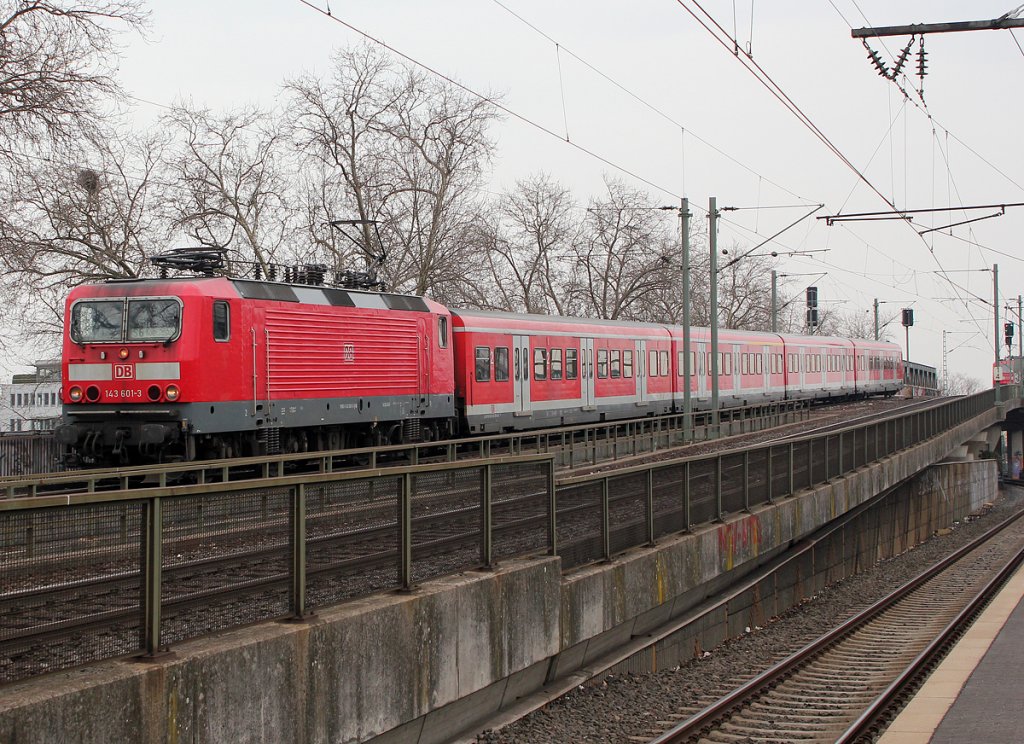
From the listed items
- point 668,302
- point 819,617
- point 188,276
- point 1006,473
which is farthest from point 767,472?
point 1006,473

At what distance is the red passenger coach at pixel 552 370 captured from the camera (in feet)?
94.6

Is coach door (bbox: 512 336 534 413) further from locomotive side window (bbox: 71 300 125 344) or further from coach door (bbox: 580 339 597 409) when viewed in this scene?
locomotive side window (bbox: 71 300 125 344)

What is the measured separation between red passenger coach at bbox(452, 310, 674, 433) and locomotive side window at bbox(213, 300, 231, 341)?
9.55m

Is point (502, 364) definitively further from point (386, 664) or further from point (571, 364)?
point (386, 664)

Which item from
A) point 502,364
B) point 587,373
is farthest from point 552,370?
point 502,364

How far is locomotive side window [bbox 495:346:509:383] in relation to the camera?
97.3ft

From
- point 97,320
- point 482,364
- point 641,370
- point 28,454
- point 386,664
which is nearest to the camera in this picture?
point 386,664

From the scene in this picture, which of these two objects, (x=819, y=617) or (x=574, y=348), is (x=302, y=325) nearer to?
(x=819, y=617)

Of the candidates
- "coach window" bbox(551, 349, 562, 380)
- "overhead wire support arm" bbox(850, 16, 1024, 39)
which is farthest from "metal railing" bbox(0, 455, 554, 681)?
"coach window" bbox(551, 349, 562, 380)

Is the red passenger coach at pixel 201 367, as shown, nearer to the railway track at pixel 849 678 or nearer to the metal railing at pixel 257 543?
the metal railing at pixel 257 543

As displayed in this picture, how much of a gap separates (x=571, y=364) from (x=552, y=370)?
117cm

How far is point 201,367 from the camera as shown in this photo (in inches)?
744

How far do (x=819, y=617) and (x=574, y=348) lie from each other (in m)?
14.8

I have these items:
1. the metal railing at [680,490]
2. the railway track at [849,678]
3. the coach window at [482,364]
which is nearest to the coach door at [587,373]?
the coach window at [482,364]
